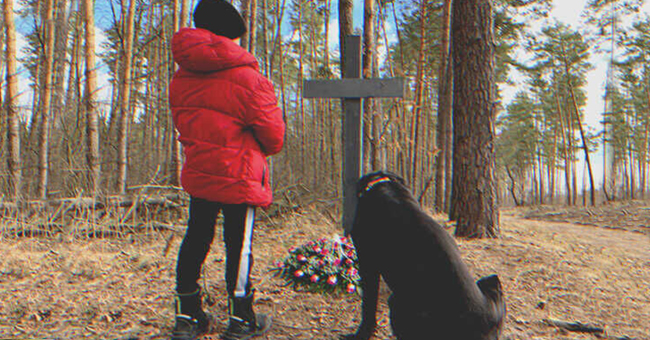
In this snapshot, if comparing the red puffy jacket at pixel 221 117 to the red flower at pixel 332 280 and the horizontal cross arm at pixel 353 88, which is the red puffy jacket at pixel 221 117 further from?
the red flower at pixel 332 280

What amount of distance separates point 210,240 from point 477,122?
16.2 ft

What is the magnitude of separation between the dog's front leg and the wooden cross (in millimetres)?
780

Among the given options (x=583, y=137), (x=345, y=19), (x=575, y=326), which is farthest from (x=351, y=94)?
(x=583, y=137)

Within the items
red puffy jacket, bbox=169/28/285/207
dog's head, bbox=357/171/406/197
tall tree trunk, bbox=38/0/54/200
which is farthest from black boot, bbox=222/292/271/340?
tall tree trunk, bbox=38/0/54/200

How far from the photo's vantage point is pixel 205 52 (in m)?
2.42

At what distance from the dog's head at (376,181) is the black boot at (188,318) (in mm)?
1297

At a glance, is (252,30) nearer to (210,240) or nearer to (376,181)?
(376,181)

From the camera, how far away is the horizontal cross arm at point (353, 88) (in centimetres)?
338

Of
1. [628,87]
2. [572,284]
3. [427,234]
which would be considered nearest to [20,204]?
[427,234]

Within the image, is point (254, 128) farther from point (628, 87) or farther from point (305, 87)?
point (628, 87)

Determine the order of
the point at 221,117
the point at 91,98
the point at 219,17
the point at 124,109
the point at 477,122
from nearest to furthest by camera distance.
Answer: the point at 221,117, the point at 219,17, the point at 477,122, the point at 91,98, the point at 124,109

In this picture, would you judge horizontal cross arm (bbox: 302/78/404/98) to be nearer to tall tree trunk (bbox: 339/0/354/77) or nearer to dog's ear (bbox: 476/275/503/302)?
dog's ear (bbox: 476/275/503/302)

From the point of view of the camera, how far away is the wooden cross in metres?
3.41

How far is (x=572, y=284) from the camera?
14.8ft
